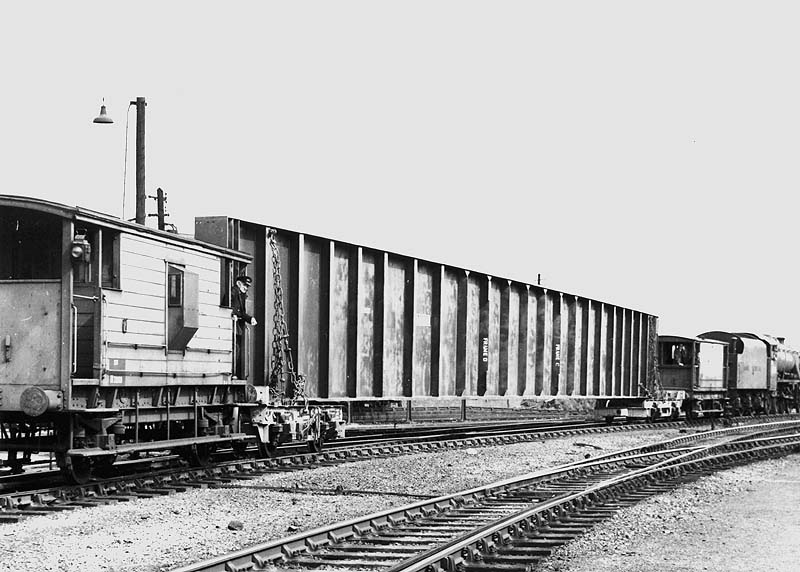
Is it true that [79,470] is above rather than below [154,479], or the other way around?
above

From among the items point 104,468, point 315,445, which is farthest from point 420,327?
point 104,468

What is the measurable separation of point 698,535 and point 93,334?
7216 millimetres

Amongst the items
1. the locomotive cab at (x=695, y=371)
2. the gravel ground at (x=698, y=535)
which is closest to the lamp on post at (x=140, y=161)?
the gravel ground at (x=698, y=535)

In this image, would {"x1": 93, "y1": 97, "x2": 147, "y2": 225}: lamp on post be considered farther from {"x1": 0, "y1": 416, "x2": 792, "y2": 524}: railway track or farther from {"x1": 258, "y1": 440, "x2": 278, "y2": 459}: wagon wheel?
{"x1": 258, "y1": 440, "x2": 278, "y2": 459}: wagon wheel

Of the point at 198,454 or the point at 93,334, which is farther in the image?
the point at 198,454

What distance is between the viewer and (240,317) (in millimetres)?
16141

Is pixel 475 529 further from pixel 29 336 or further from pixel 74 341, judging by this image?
pixel 29 336

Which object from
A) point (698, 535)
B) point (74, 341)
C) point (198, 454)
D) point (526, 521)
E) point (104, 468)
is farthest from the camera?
point (198, 454)

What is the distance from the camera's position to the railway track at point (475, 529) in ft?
27.1

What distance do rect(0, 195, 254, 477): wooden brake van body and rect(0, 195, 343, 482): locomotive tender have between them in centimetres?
1

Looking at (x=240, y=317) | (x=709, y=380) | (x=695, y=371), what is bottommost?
(x=709, y=380)

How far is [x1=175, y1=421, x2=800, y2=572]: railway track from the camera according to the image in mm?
8250

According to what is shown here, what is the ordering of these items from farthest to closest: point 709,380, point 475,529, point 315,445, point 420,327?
point 709,380, point 420,327, point 315,445, point 475,529

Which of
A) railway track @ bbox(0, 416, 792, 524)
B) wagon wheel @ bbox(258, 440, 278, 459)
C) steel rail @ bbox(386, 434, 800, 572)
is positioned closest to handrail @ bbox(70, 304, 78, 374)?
railway track @ bbox(0, 416, 792, 524)
